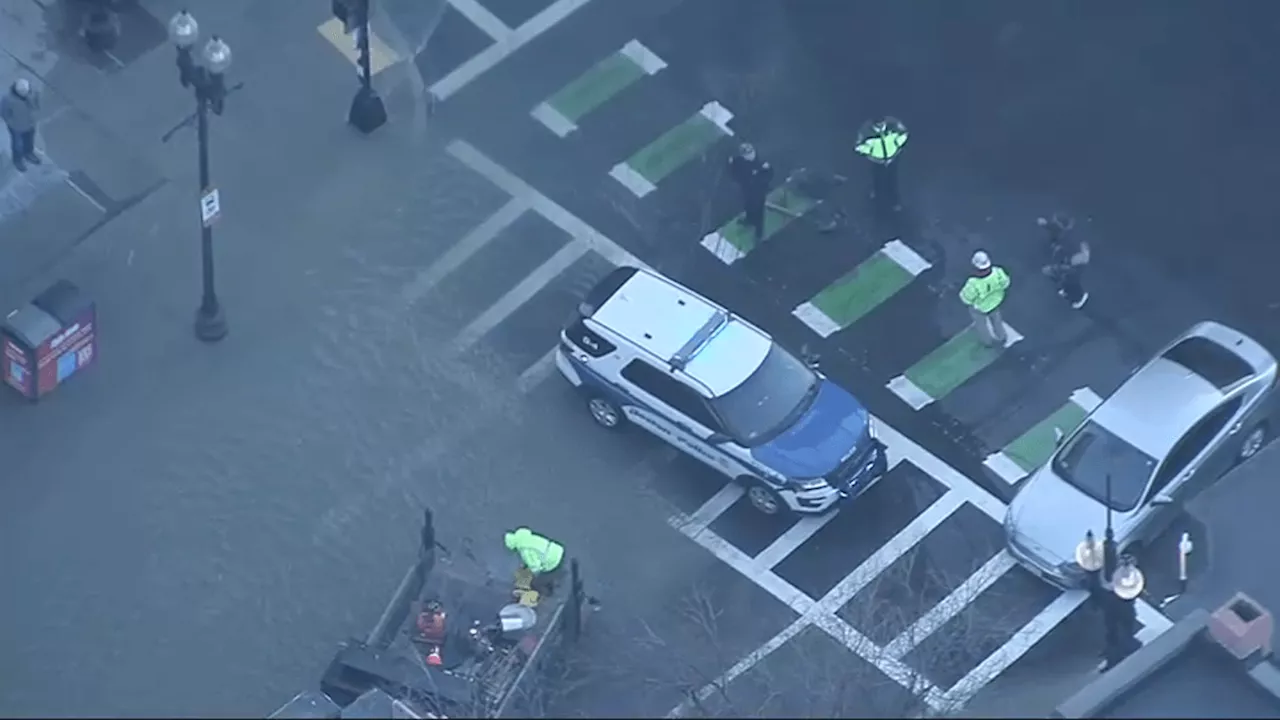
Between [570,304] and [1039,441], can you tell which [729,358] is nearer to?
[570,304]

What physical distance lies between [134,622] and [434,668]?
4.26 metres

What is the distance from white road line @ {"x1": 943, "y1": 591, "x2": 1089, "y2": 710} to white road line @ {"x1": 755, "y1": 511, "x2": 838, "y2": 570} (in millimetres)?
2968

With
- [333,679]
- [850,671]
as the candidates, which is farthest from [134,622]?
[850,671]

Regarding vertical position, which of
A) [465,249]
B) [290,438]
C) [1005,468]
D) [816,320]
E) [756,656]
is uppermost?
[816,320]

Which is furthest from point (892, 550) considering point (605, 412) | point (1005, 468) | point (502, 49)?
point (502, 49)

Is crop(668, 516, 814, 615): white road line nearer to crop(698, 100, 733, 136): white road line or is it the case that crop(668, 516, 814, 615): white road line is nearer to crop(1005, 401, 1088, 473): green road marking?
crop(1005, 401, 1088, 473): green road marking

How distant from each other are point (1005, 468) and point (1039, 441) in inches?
26.5

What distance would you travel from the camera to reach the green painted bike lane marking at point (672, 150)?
158 feet

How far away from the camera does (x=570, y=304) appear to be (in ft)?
153

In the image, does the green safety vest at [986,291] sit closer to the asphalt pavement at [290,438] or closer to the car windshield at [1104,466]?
the car windshield at [1104,466]

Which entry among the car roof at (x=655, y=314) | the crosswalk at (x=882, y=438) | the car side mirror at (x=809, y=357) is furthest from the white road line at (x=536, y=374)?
the car side mirror at (x=809, y=357)

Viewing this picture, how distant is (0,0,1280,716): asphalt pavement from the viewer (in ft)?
142

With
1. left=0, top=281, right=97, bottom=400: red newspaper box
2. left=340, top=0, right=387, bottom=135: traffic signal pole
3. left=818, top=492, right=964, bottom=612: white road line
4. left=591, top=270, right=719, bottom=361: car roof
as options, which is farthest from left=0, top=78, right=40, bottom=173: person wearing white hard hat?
left=818, top=492, right=964, bottom=612: white road line

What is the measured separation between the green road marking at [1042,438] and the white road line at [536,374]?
6193 mm
